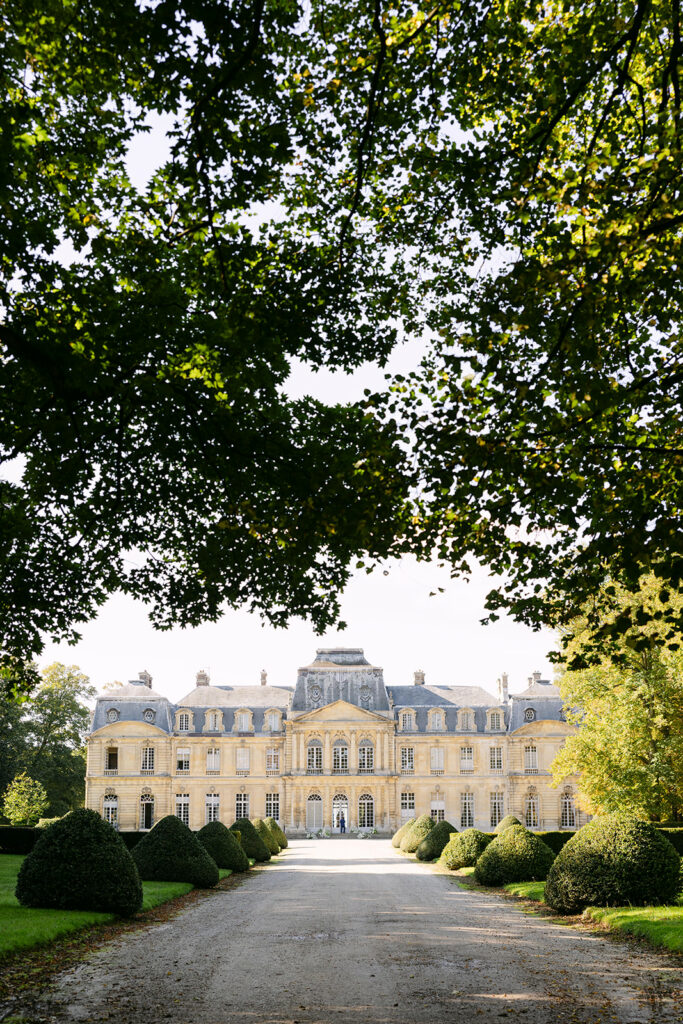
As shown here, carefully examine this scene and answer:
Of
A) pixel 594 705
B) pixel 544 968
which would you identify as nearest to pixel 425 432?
pixel 544 968

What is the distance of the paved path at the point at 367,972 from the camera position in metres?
8.10

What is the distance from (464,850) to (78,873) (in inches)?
576

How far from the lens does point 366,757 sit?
62.8 metres

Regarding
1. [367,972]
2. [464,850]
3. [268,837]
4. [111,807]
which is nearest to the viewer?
[367,972]

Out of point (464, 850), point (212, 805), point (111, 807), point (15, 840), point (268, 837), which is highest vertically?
point (464, 850)

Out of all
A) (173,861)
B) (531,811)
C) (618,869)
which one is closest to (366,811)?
(531,811)

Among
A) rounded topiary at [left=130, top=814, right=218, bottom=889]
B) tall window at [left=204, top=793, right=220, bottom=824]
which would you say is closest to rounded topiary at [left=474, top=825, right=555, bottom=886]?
rounded topiary at [left=130, top=814, right=218, bottom=889]

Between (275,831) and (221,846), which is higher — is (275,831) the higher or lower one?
the lower one

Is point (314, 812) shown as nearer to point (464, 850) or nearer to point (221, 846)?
point (464, 850)

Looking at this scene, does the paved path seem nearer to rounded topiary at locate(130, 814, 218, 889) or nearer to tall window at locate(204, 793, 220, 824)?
rounded topiary at locate(130, 814, 218, 889)

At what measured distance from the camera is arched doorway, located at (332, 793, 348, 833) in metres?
61.6

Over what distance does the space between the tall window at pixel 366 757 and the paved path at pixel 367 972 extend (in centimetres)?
4711

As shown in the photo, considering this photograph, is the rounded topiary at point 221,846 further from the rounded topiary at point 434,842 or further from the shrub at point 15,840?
the shrub at point 15,840

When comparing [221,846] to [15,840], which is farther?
[15,840]
